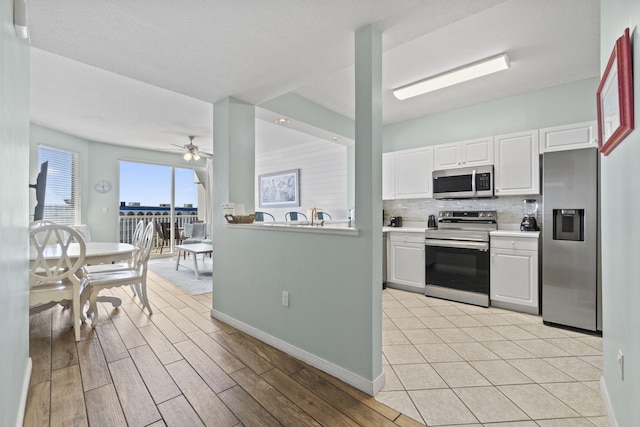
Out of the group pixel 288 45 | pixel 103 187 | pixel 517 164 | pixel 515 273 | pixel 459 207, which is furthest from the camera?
pixel 103 187

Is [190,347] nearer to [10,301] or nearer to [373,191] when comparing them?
[10,301]

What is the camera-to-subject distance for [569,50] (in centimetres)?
255

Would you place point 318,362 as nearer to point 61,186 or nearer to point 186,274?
point 186,274

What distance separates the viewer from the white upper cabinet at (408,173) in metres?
4.05

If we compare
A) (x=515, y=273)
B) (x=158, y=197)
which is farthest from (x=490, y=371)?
(x=158, y=197)

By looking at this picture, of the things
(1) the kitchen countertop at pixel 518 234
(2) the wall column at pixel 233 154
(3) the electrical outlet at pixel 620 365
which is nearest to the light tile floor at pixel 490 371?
(3) the electrical outlet at pixel 620 365

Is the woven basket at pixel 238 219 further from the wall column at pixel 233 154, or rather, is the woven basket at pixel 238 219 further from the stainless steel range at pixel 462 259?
the stainless steel range at pixel 462 259

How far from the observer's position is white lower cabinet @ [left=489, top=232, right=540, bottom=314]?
9.96 ft

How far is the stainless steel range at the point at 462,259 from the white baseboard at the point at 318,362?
2.11 m

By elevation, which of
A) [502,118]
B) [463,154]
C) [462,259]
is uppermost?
[502,118]

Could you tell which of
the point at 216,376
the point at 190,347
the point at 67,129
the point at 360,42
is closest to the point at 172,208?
the point at 67,129

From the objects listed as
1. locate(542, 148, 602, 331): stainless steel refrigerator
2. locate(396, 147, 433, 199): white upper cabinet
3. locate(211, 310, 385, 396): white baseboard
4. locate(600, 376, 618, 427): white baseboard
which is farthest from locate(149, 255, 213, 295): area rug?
locate(542, 148, 602, 331): stainless steel refrigerator

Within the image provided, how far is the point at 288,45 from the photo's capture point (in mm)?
2098

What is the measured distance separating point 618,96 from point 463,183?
261 centimetres
